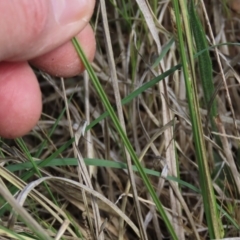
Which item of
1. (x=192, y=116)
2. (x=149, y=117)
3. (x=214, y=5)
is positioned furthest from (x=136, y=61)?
(x=192, y=116)

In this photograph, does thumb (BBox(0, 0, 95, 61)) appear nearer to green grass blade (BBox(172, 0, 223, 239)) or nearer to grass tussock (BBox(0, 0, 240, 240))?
grass tussock (BBox(0, 0, 240, 240))

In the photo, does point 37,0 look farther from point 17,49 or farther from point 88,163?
point 88,163

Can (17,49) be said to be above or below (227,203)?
above

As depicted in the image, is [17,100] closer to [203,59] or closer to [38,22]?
[38,22]

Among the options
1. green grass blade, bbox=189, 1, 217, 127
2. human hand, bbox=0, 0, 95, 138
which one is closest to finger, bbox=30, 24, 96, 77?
human hand, bbox=0, 0, 95, 138

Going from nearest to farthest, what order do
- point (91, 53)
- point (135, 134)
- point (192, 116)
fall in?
1. point (192, 116)
2. point (91, 53)
3. point (135, 134)

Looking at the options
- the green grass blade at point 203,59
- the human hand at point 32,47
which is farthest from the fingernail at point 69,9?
the green grass blade at point 203,59

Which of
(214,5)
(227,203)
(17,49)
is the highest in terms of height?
(17,49)

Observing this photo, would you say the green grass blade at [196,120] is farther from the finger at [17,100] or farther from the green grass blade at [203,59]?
the finger at [17,100]
